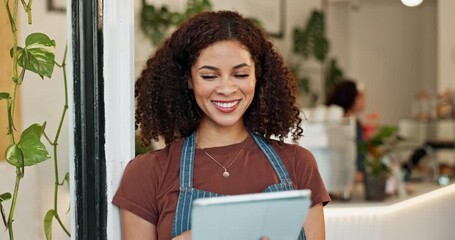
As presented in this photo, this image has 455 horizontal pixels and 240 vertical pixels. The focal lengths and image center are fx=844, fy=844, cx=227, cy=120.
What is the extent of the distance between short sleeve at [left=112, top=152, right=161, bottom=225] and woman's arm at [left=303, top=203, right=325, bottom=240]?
31 cm

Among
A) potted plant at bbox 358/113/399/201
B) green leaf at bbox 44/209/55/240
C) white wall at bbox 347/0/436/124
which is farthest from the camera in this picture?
white wall at bbox 347/0/436/124

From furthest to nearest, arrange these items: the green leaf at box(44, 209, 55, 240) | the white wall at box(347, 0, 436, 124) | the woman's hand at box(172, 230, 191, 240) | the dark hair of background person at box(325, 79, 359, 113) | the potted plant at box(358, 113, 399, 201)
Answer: the white wall at box(347, 0, 436, 124) → the dark hair of background person at box(325, 79, 359, 113) → the potted plant at box(358, 113, 399, 201) → the green leaf at box(44, 209, 55, 240) → the woman's hand at box(172, 230, 191, 240)

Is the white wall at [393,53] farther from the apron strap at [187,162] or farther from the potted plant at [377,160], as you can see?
the apron strap at [187,162]

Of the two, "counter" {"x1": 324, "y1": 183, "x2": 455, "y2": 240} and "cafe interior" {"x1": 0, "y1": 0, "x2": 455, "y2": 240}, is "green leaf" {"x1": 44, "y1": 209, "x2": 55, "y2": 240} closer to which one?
"cafe interior" {"x1": 0, "y1": 0, "x2": 455, "y2": 240}

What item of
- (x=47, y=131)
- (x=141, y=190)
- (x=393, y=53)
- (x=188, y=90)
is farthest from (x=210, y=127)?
(x=393, y=53)

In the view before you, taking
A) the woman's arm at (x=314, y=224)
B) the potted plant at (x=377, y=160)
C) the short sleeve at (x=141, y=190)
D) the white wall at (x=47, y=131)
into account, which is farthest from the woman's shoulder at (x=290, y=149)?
the potted plant at (x=377, y=160)

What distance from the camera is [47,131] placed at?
178 cm

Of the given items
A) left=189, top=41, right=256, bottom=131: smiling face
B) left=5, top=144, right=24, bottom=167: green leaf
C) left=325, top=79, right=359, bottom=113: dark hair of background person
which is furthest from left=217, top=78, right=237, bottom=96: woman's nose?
left=325, top=79, right=359, bottom=113: dark hair of background person

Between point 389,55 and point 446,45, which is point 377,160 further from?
point 389,55

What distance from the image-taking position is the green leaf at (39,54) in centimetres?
173

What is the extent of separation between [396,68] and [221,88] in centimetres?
1057

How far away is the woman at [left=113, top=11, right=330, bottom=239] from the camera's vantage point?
167cm

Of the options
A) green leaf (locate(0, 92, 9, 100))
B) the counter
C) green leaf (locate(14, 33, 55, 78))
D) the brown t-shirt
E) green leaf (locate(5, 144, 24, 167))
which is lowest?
the counter

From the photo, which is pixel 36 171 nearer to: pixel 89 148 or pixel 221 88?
pixel 89 148
